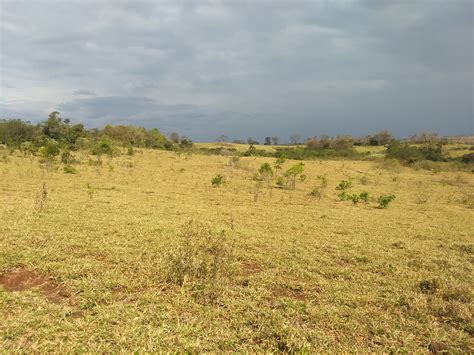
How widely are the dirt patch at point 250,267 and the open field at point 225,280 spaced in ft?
0.12

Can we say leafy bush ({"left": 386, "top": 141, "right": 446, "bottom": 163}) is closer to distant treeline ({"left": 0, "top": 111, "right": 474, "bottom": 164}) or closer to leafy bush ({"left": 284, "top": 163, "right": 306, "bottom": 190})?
distant treeline ({"left": 0, "top": 111, "right": 474, "bottom": 164})

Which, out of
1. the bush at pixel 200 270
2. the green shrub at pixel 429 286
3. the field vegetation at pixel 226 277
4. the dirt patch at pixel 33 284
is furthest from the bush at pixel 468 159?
the dirt patch at pixel 33 284

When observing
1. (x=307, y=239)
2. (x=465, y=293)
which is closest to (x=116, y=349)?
(x=465, y=293)

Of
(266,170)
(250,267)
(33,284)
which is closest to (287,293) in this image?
(250,267)

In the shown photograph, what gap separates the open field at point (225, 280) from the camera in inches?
156

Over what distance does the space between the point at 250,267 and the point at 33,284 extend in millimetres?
3440

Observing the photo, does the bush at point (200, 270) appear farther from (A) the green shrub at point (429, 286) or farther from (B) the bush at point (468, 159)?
(B) the bush at point (468, 159)

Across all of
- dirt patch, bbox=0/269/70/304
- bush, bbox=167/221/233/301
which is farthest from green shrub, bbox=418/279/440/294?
dirt patch, bbox=0/269/70/304

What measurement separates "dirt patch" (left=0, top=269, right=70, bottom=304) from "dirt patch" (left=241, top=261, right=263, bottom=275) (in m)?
2.81

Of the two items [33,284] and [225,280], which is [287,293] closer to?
[225,280]

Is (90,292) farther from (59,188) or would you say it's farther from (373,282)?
(59,188)

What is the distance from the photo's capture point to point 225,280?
215 inches

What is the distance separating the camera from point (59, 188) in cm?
1389

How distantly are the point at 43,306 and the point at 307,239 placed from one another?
18.7ft
